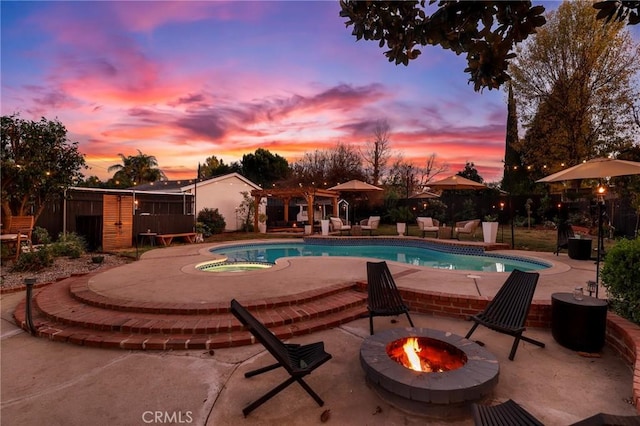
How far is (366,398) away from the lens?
108 inches

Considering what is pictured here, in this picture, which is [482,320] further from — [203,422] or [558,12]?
[558,12]

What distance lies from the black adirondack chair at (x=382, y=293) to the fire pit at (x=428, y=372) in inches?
27.7

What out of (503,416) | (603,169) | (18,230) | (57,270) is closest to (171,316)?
(503,416)

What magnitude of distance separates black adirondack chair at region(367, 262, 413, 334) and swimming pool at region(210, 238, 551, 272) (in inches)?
203

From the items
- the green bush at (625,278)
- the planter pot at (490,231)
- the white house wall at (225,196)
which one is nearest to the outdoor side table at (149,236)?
the white house wall at (225,196)

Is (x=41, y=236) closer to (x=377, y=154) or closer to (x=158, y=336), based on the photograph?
(x=158, y=336)

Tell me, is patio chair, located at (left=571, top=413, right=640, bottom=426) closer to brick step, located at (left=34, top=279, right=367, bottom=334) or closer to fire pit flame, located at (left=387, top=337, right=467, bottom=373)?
fire pit flame, located at (left=387, top=337, right=467, bottom=373)

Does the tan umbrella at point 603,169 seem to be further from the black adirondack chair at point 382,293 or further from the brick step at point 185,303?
the brick step at point 185,303

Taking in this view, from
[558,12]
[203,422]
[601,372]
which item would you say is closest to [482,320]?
[601,372]

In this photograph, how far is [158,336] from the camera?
3.85 m

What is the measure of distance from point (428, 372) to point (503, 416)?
794mm

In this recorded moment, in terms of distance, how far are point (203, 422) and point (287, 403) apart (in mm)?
676

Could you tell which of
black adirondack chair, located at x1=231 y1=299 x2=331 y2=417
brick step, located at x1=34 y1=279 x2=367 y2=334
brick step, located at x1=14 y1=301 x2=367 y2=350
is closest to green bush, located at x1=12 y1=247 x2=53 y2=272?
brick step, located at x1=34 y1=279 x2=367 y2=334

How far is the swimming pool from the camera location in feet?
30.5
